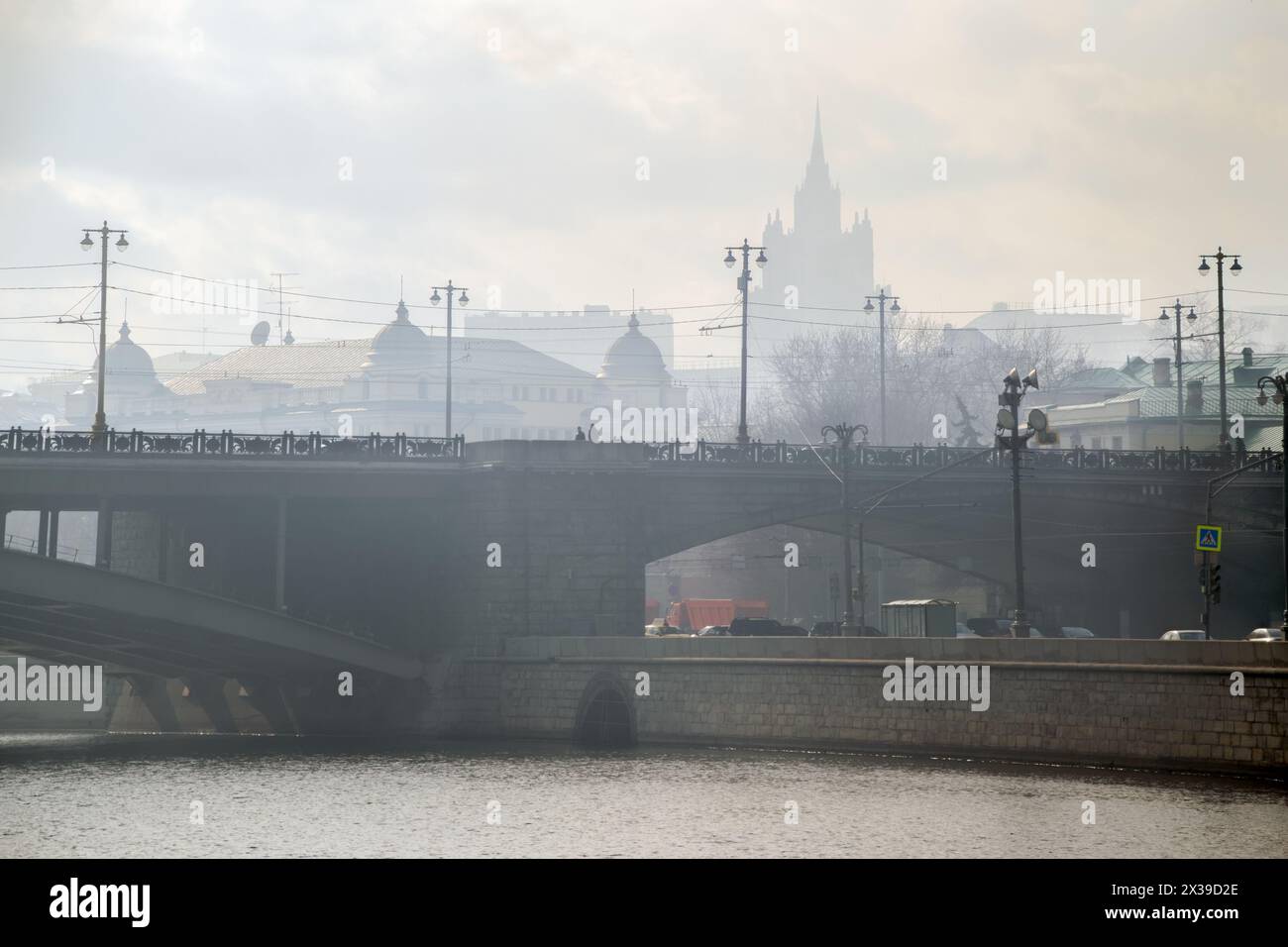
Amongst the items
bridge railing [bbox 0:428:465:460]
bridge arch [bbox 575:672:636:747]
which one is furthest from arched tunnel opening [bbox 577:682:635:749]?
bridge railing [bbox 0:428:465:460]

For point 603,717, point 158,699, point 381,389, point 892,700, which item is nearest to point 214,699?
point 158,699

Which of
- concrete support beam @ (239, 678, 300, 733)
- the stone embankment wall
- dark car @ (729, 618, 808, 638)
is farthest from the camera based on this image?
dark car @ (729, 618, 808, 638)

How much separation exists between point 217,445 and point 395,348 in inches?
3914

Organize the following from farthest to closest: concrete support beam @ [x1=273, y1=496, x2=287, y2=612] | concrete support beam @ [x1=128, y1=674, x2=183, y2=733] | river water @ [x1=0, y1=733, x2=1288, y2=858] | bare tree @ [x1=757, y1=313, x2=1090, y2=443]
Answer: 1. bare tree @ [x1=757, y1=313, x2=1090, y2=443]
2. concrete support beam @ [x1=128, y1=674, x2=183, y2=733]
3. concrete support beam @ [x1=273, y1=496, x2=287, y2=612]
4. river water @ [x1=0, y1=733, x2=1288, y2=858]

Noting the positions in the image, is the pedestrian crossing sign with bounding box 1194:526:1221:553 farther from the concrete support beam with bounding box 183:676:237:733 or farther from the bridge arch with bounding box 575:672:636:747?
the concrete support beam with bounding box 183:676:237:733

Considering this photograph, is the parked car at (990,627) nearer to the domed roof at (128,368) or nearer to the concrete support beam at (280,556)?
the concrete support beam at (280,556)

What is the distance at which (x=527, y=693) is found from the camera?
5491cm

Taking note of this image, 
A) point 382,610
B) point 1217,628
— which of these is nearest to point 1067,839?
point 382,610

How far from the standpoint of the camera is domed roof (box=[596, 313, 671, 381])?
170 metres

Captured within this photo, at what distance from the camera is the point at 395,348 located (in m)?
152

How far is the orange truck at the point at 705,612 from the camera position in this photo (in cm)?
8700

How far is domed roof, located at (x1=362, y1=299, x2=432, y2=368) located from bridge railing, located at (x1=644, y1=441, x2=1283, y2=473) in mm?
89092

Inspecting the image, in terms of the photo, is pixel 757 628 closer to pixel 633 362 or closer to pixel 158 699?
pixel 158 699

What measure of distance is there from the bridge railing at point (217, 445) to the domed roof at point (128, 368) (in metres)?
112
